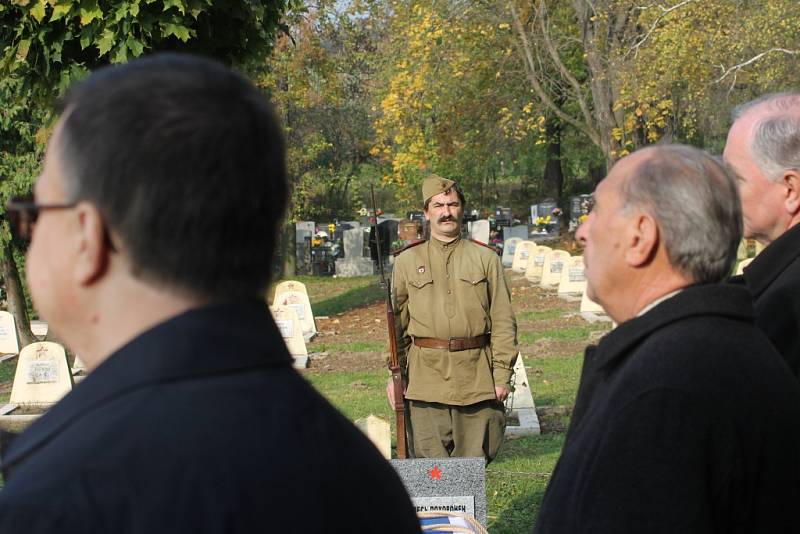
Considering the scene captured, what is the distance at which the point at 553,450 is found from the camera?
8859 mm

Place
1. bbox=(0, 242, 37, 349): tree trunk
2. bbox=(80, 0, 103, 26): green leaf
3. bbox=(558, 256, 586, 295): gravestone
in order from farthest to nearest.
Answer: bbox=(558, 256, 586, 295): gravestone → bbox=(0, 242, 37, 349): tree trunk → bbox=(80, 0, 103, 26): green leaf

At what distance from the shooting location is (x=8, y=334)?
54.0 feet

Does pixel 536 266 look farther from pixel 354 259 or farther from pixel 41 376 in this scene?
pixel 41 376

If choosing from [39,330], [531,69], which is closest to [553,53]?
[531,69]

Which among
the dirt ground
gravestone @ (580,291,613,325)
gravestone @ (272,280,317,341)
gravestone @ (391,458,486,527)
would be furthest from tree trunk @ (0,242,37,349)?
gravestone @ (391,458,486,527)

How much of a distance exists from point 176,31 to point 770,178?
21.5 feet

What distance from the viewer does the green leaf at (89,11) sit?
8.73 metres

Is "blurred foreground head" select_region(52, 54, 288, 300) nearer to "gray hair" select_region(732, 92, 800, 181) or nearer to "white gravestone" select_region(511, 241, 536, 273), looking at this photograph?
"gray hair" select_region(732, 92, 800, 181)

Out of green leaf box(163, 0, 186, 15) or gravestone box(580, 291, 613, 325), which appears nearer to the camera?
green leaf box(163, 0, 186, 15)

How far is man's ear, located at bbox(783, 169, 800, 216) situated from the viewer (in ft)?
10.4

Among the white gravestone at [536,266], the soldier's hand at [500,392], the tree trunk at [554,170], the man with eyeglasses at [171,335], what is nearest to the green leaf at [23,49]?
the soldier's hand at [500,392]

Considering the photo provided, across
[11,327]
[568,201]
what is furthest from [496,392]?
[568,201]

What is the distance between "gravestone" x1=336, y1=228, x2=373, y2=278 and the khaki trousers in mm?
23071

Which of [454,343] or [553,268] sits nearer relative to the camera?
[454,343]
